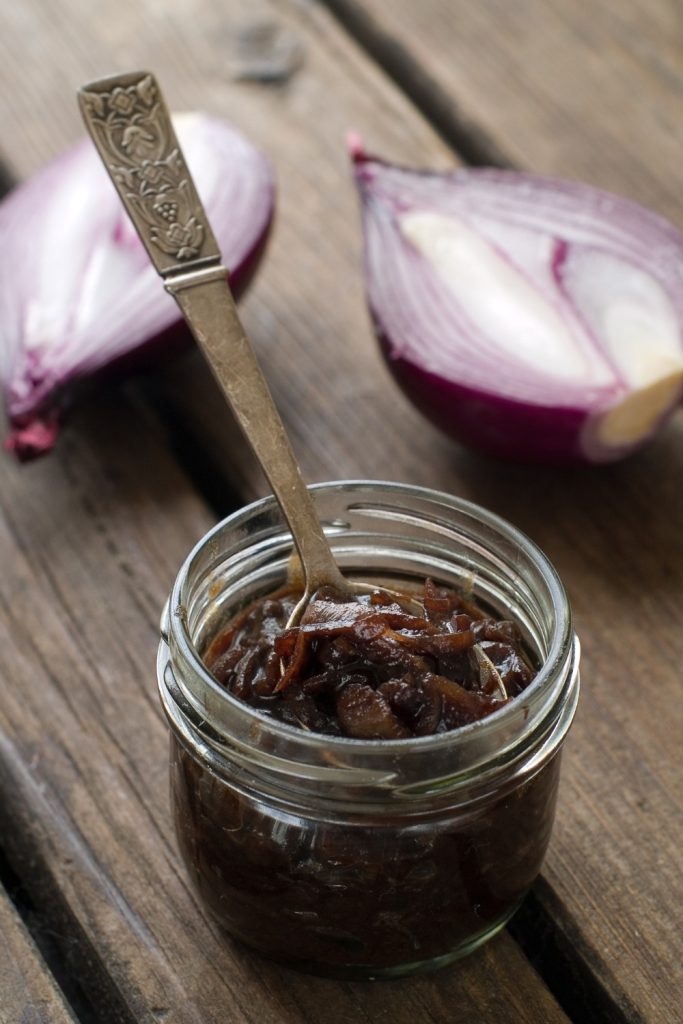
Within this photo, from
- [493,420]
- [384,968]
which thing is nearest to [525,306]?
[493,420]

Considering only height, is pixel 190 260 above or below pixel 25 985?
above

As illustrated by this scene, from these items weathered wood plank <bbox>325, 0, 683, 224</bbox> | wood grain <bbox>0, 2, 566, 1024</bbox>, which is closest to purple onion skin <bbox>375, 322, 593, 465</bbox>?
wood grain <bbox>0, 2, 566, 1024</bbox>

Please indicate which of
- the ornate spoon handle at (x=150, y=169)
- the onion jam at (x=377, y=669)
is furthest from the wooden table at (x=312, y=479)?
the ornate spoon handle at (x=150, y=169)

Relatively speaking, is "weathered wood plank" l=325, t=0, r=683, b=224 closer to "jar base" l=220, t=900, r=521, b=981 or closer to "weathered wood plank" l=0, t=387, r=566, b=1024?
"weathered wood plank" l=0, t=387, r=566, b=1024

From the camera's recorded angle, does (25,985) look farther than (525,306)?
No

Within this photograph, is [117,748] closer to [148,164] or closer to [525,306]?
[148,164]

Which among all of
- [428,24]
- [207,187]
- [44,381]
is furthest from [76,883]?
[428,24]
